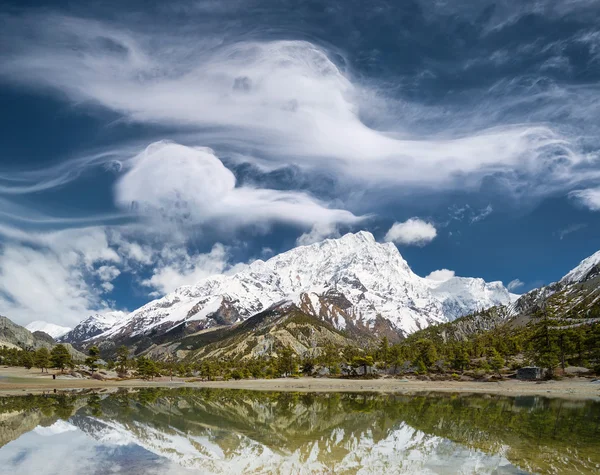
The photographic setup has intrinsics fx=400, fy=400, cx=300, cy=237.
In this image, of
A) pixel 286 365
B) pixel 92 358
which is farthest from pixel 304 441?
pixel 92 358

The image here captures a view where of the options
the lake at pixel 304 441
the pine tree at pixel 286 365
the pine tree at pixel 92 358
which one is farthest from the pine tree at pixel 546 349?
the pine tree at pixel 92 358

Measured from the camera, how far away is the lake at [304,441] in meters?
22.4

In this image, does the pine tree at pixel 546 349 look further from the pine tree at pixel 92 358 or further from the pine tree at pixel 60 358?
the pine tree at pixel 60 358

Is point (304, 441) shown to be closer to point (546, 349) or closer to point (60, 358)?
point (546, 349)

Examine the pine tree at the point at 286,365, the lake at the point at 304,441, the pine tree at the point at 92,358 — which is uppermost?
the pine tree at the point at 92,358

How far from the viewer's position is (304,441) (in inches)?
1196

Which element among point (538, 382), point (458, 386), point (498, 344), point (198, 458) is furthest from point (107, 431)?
point (498, 344)

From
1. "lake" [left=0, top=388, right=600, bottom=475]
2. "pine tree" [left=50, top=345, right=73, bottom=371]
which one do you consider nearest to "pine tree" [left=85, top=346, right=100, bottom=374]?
"pine tree" [left=50, top=345, right=73, bottom=371]

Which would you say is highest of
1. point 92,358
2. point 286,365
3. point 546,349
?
point 92,358

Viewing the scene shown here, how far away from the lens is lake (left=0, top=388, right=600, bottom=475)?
73.6ft

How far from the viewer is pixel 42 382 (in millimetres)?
106000

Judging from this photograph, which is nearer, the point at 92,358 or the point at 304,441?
the point at 304,441

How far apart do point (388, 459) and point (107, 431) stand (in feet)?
81.3

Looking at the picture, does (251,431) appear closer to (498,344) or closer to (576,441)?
(576,441)
